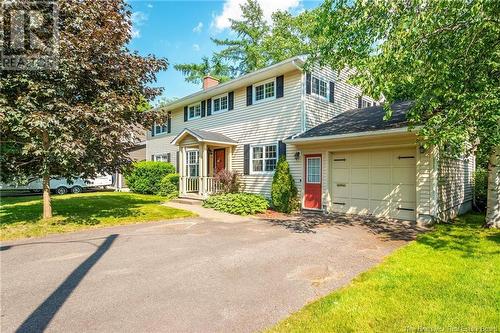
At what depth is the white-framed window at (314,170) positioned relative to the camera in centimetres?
1110

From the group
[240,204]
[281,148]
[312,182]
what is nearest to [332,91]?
[281,148]

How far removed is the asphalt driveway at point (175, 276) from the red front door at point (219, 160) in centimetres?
741

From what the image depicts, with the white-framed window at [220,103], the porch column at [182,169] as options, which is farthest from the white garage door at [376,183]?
the porch column at [182,169]

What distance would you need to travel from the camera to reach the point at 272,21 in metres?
27.1

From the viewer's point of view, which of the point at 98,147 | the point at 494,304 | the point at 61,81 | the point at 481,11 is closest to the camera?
the point at 494,304

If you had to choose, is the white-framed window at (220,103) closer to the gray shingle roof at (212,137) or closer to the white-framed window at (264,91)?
the gray shingle roof at (212,137)

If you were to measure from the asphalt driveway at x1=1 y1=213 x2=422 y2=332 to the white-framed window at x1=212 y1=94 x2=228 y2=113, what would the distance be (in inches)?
340

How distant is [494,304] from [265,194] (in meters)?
9.25

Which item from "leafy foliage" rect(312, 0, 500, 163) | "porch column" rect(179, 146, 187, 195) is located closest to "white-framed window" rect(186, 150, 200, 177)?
"porch column" rect(179, 146, 187, 195)

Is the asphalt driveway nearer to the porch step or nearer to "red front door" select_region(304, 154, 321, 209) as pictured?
"red front door" select_region(304, 154, 321, 209)

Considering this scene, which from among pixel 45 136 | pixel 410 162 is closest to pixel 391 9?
pixel 410 162

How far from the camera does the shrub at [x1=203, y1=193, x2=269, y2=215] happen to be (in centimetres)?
1062

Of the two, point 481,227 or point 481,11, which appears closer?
point 481,11

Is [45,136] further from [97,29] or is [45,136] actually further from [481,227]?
[481,227]
